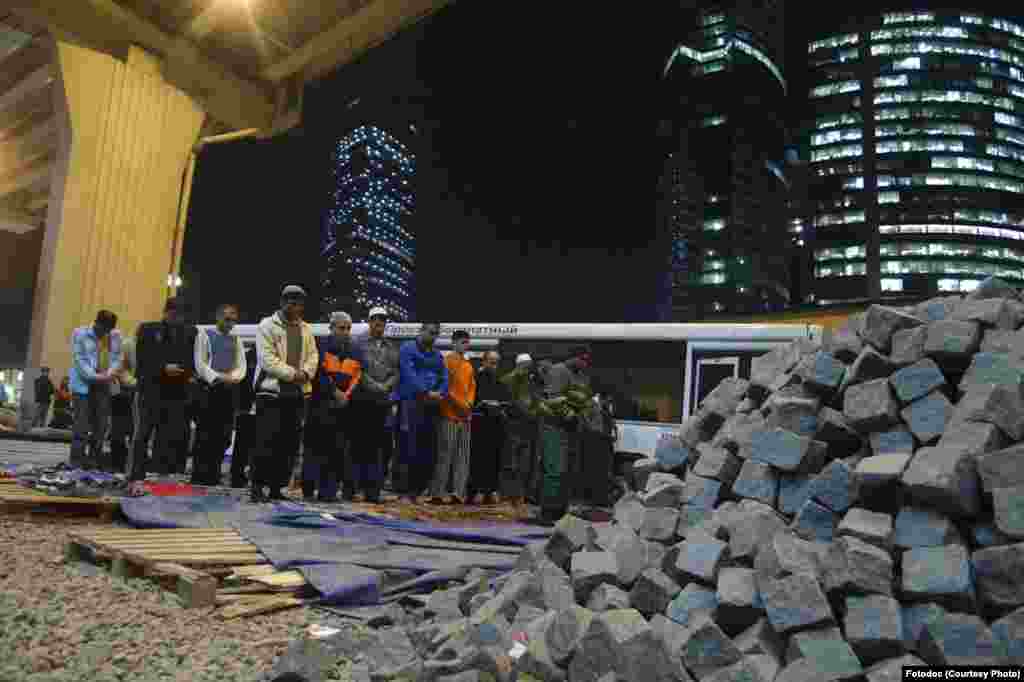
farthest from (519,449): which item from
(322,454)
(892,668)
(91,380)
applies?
(892,668)

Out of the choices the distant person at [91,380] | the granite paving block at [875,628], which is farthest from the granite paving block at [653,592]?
the distant person at [91,380]

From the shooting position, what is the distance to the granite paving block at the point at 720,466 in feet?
12.4

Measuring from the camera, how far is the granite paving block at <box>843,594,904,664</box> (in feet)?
7.93

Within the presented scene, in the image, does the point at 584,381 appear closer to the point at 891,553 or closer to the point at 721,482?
the point at 721,482

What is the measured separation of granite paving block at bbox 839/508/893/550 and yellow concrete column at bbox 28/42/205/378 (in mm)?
13983

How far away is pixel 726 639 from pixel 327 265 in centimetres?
7966

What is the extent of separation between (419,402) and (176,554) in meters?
3.67

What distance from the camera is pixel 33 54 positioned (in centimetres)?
1540

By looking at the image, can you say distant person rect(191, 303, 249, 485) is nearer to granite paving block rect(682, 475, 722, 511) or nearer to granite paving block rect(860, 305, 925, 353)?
granite paving block rect(682, 475, 722, 511)

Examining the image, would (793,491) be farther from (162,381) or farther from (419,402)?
(162,381)

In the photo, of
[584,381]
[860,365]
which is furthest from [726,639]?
[584,381]

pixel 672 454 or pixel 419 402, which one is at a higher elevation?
pixel 419 402

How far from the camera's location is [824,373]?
3.73 meters

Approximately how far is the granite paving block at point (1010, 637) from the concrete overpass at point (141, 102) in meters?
13.2
